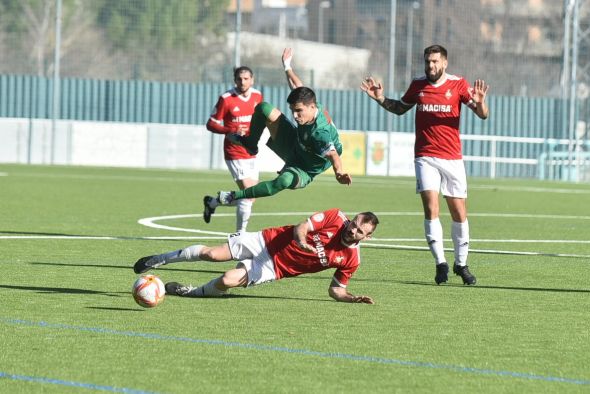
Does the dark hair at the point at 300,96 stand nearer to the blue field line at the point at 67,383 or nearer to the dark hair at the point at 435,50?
the dark hair at the point at 435,50

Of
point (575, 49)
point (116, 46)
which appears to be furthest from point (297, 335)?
point (116, 46)

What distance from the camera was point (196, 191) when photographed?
105 ft

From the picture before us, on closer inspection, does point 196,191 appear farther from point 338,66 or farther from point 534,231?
point 338,66

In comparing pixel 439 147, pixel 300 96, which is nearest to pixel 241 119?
pixel 439 147

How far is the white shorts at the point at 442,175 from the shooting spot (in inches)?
521

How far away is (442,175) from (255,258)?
3.04m

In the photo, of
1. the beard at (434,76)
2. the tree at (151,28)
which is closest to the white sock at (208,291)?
the beard at (434,76)

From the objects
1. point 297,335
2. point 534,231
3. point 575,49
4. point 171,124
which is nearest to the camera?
point 297,335

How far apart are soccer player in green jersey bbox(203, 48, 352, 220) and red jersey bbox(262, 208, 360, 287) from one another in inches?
59.7

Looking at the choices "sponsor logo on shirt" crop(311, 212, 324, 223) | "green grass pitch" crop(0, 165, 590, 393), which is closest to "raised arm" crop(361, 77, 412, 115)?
"green grass pitch" crop(0, 165, 590, 393)

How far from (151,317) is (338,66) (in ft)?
174

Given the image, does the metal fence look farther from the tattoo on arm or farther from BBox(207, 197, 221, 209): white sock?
BBox(207, 197, 221, 209): white sock

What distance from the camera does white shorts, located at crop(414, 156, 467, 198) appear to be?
43.4 ft

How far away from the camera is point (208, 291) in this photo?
36.6 ft
